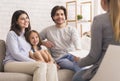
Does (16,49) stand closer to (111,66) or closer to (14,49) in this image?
(14,49)

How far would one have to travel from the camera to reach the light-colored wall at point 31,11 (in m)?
3.55

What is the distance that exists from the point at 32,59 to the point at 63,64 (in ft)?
1.00

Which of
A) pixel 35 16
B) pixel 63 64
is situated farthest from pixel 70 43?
pixel 35 16

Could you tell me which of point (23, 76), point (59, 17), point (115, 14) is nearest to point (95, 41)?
point (115, 14)

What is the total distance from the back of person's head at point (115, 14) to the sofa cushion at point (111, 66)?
103 millimetres

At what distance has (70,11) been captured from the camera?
416 centimetres

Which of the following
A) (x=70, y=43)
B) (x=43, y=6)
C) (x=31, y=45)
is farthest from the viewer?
(x=43, y=6)

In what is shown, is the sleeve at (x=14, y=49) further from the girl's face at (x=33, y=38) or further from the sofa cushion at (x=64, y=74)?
the sofa cushion at (x=64, y=74)

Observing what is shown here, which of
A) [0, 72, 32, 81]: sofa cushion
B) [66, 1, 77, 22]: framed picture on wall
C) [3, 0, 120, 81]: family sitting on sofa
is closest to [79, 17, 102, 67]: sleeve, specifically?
[3, 0, 120, 81]: family sitting on sofa

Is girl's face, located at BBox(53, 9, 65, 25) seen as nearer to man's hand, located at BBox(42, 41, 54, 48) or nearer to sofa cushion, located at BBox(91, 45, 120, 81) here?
man's hand, located at BBox(42, 41, 54, 48)

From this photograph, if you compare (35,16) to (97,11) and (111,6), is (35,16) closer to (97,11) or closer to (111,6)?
(97,11)

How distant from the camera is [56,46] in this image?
2.69 meters

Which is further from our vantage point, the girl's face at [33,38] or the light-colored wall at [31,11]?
the light-colored wall at [31,11]

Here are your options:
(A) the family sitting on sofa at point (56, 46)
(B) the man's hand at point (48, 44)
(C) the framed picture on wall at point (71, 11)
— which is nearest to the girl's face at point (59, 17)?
(A) the family sitting on sofa at point (56, 46)
